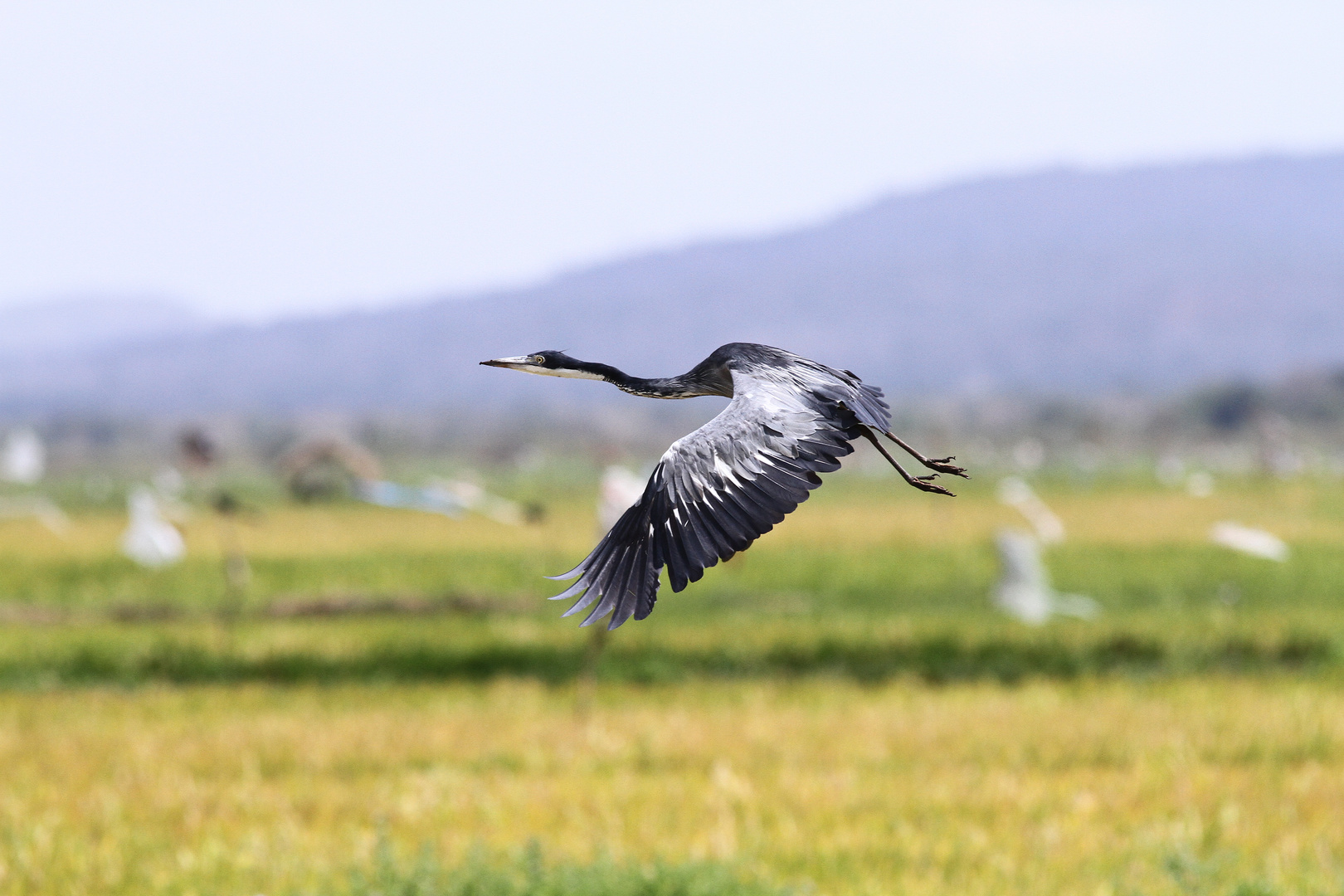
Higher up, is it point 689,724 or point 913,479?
point 913,479

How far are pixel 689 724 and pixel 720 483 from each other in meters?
12.2

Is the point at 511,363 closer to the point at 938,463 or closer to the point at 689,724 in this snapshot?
the point at 938,463

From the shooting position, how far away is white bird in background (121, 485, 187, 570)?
2570 cm

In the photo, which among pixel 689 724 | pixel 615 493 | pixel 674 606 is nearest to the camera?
pixel 615 493

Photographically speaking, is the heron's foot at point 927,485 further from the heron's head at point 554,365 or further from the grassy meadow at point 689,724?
the grassy meadow at point 689,724

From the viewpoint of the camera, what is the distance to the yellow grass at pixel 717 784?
877 centimetres

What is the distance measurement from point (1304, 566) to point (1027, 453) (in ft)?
158

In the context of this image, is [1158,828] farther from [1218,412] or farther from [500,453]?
[1218,412]

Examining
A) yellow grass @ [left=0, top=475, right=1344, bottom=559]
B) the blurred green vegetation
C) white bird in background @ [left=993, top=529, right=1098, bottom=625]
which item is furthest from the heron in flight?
yellow grass @ [left=0, top=475, right=1344, bottom=559]

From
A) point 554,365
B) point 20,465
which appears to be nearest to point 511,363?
point 554,365

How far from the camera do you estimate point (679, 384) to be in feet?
6.38

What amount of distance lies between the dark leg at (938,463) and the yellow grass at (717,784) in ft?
18.0

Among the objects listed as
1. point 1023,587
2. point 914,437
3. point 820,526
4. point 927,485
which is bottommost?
point 914,437

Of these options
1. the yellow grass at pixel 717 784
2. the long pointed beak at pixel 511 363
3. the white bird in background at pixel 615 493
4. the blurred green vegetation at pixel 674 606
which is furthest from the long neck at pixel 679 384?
the blurred green vegetation at pixel 674 606
